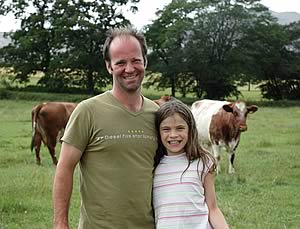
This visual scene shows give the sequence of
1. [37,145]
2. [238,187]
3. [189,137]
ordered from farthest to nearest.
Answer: [37,145] → [238,187] → [189,137]

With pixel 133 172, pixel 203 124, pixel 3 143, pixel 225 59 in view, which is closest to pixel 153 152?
pixel 133 172

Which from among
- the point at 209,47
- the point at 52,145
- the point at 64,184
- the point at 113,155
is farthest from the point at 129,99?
the point at 209,47

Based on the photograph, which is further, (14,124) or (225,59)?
(225,59)

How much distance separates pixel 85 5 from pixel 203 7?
8999 millimetres

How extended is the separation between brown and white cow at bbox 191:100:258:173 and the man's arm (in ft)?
27.1

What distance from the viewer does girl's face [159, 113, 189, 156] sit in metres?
3.40

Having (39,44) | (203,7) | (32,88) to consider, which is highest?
(203,7)

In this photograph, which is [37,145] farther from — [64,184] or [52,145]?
[64,184]

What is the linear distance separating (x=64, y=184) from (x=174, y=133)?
0.73 metres

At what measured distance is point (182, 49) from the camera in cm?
4181

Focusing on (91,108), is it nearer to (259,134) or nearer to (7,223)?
(7,223)

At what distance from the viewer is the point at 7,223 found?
6973 millimetres

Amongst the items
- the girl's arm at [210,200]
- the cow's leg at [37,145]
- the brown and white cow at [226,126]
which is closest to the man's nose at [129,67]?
the girl's arm at [210,200]

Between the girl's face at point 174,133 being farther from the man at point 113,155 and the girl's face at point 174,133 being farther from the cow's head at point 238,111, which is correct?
the cow's head at point 238,111
